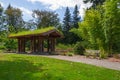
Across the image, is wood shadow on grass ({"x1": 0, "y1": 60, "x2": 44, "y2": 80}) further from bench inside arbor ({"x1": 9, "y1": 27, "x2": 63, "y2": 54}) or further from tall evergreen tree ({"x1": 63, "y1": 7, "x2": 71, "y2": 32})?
tall evergreen tree ({"x1": 63, "y1": 7, "x2": 71, "y2": 32})

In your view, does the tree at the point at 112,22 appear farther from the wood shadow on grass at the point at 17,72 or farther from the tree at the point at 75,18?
the tree at the point at 75,18

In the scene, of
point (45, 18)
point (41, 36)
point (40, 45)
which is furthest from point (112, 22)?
point (45, 18)

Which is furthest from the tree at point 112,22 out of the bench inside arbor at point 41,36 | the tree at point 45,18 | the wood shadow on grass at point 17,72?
the tree at point 45,18

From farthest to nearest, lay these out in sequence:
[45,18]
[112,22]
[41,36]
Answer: [45,18] < [41,36] < [112,22]

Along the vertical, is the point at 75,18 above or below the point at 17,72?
above

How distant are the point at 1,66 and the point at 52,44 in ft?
59.4

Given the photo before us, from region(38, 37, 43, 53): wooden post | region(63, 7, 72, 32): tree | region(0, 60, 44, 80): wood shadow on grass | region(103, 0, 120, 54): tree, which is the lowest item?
region(0, 60, 44, 80): wood shadow on grass

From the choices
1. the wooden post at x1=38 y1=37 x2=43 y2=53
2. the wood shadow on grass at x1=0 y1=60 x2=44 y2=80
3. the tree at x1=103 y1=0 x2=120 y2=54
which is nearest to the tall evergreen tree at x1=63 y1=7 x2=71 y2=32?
the wooden post at x1=38 y1=37 x2=43 y2=53

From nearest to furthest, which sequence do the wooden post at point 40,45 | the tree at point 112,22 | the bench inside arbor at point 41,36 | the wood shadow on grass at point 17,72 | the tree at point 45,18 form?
the wood shadow on grass at point 17,72 → the tree at point 112,22 → the bench inside arbor at point 41,36 → the wooden post at point 40,45 → the tree at point 45,18

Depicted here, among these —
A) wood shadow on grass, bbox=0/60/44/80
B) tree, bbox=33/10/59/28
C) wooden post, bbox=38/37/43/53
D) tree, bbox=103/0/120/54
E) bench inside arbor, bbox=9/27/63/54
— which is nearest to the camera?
wood shadow on grass, bbox=0/60/44/80

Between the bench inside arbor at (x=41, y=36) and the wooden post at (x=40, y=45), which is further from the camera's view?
the wooden post at (x=40, y=45)

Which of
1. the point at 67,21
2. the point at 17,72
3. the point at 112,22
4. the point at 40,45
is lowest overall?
the point at 17,72

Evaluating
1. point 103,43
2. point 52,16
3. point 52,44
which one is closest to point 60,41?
point 52,16

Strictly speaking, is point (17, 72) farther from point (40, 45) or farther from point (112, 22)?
point (40, 45)
